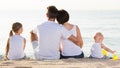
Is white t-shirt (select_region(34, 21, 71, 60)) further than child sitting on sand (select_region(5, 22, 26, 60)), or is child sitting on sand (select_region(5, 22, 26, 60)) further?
child sitting on sand (select_region(5, 22, 26, 60))

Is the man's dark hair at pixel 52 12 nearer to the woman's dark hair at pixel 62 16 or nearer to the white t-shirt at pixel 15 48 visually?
the woman's dark hair at pixel 62 16

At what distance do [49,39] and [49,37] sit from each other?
0.03 m

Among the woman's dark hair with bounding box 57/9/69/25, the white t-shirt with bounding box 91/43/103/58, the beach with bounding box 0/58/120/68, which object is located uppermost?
the woman's dark hair with bounding box 57/9/69/25

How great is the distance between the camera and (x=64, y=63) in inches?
320

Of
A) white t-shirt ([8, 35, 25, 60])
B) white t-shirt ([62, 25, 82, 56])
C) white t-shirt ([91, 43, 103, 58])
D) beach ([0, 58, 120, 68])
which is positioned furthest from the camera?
white t-shirt ([91, 43, 103, 58])

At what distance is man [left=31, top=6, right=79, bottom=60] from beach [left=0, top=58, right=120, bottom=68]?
311mm

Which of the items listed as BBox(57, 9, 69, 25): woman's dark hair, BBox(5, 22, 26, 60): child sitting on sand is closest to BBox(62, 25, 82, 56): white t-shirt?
BBox(57, 9, 69, 25): woman's dark hair

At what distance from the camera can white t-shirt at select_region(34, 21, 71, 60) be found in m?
8.61

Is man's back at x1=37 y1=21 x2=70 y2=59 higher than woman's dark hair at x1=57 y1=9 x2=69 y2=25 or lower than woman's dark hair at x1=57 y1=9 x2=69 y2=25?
lower

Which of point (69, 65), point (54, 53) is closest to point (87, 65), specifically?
point (69, 65)

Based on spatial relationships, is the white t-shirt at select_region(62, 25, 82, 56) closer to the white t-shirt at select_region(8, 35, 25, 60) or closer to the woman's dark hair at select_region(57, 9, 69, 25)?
the woman's dark hair at select_region(57, 9, 69, 25)

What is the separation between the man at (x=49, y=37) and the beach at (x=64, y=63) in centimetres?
31

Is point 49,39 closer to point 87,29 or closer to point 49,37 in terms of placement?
point 49,37

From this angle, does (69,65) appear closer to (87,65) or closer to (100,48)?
(87,65)
